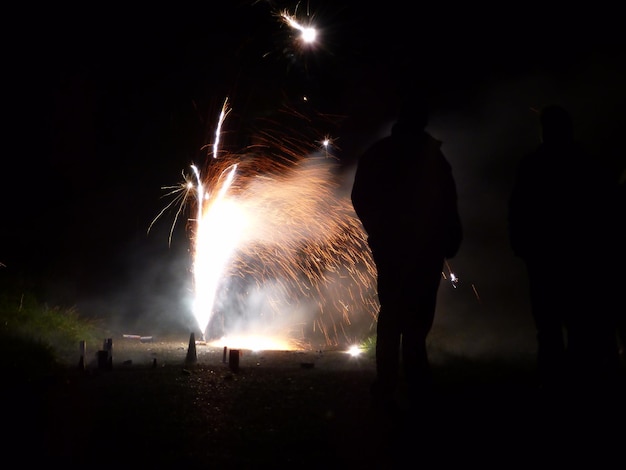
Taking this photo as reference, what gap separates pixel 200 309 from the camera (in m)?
14.1

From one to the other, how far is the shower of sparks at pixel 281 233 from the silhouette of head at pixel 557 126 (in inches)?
333

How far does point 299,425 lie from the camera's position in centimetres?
371

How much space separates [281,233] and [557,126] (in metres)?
9.66

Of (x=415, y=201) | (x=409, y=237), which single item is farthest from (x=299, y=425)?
(x=415, y=201)

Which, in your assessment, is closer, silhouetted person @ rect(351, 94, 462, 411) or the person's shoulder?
silhouetted person @ rect(351, 94, 462, 411)

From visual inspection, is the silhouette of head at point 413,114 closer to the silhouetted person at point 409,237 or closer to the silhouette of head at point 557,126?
the silhouetted person at point 409,237

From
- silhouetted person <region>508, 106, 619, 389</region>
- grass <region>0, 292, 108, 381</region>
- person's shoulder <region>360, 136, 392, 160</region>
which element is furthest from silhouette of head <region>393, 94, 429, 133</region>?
grass <region>0, 292, 108, 381</region>

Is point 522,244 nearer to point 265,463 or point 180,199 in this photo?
point 265,463

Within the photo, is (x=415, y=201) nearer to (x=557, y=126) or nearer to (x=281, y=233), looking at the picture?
(x=557, y=126)

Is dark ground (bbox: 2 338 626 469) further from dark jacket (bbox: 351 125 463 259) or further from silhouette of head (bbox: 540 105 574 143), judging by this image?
silhouette of head (bbox: 540 105 574 143)

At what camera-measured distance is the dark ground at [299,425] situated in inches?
114

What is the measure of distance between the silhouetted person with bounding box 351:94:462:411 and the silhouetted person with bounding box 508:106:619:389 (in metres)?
0.54

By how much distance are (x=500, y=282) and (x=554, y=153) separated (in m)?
7.78

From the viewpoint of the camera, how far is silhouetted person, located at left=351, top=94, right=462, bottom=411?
4.30 meters
